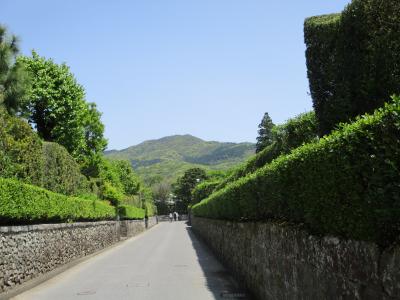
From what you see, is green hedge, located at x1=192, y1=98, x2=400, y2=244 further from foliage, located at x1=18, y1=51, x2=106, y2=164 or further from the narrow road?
foliage, located at x1=18, y1=51, x2=106, y2=164

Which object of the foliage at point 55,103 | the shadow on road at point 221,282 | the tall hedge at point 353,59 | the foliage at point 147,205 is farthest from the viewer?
the foliage at point 147,205

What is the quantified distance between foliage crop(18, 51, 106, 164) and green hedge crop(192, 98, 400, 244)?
3353 cm

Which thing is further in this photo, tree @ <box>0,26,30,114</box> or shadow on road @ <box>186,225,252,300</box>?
tree @ <box>0,26,30,114</box>

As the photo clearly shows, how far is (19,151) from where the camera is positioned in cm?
1956

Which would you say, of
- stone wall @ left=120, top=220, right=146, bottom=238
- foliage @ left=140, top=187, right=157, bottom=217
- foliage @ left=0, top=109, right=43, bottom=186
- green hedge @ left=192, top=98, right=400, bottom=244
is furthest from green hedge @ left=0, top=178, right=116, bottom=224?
foliage @ left=140, top=187, right=157, bottom=217

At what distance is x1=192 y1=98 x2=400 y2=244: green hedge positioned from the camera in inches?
144

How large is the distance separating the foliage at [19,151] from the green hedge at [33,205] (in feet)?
6.02

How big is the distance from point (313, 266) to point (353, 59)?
3769 mm

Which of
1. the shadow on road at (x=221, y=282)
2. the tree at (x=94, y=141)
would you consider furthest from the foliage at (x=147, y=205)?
the shadow on road at (x=221, y=282)

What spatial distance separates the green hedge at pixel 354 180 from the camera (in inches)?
144

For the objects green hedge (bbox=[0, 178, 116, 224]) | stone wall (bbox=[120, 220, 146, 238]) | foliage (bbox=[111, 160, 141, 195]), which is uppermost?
foliage (bbox=[111, 160, 141, 195])

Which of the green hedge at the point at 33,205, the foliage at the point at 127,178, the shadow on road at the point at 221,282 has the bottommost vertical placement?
the shadow on road at the point at 221,282

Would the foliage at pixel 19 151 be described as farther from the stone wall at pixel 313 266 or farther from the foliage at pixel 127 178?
the foliage at pixel 127 178

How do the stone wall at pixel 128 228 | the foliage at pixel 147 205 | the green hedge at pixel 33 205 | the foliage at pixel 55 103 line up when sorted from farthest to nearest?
the foliage at pixel 147 205 → the stone wall at pixel 128 228 → the foliage at pixel 55 103 → the green hedge at pixel 33 205
